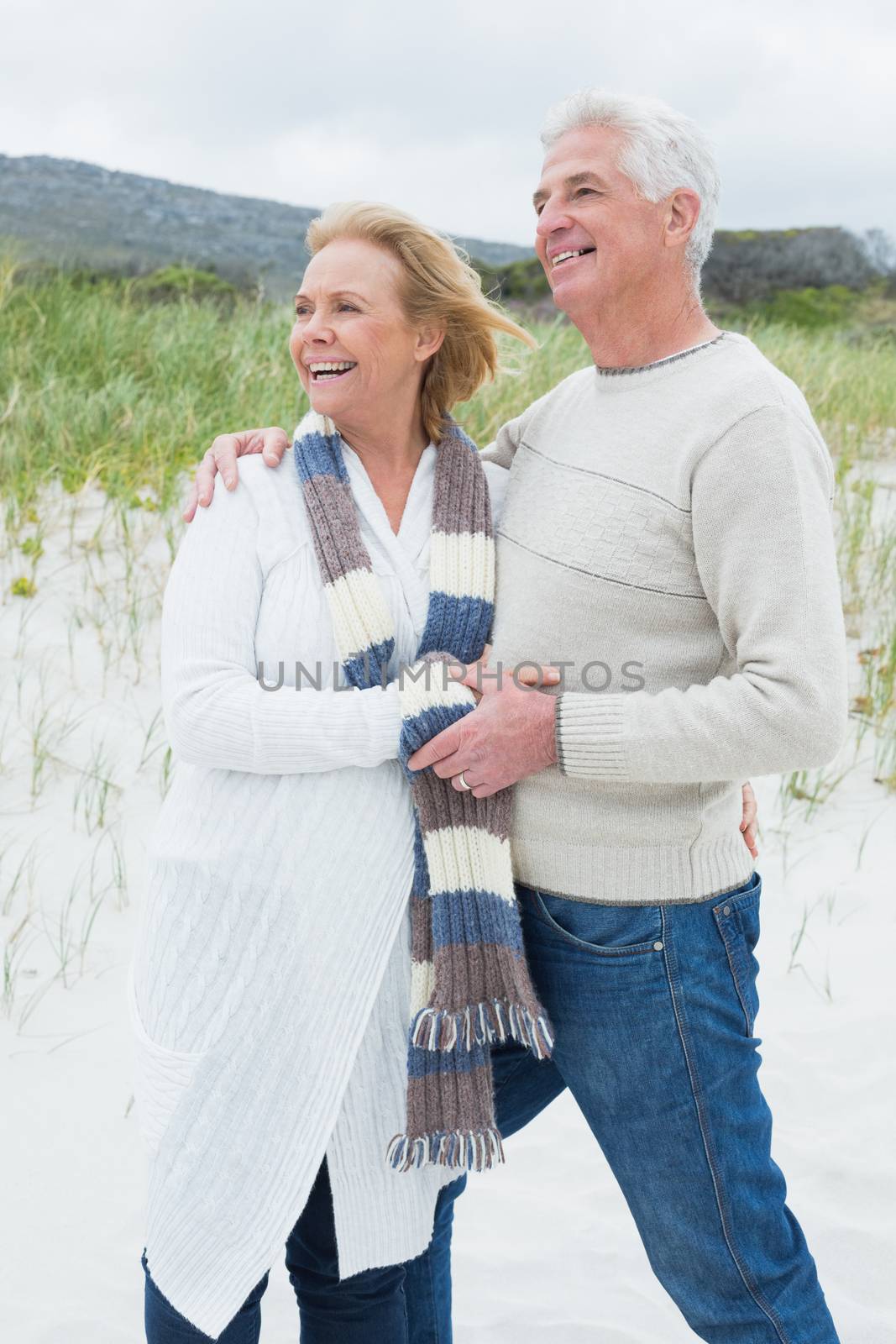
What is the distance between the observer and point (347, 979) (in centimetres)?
167

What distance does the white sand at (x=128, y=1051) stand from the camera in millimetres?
2305

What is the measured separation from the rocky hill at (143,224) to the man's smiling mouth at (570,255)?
5.81 m

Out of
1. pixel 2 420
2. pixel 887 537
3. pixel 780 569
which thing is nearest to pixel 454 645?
pixel 780 569

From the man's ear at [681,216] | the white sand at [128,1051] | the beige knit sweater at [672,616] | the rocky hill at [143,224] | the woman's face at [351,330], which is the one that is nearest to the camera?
the beige knit sweater at [672,616]

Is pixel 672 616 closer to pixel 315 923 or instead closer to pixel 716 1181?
pixel 315 923

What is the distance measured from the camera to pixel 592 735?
1.58m

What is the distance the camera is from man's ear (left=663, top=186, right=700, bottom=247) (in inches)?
68.9

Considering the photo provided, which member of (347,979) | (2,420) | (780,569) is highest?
(2,420)

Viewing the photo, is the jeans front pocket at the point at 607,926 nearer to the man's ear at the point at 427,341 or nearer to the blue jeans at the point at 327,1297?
the blue jeans at the point at 327,1297

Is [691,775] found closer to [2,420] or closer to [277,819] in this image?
[277,819]

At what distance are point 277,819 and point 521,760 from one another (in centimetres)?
38

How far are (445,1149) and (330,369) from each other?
50.3 inches

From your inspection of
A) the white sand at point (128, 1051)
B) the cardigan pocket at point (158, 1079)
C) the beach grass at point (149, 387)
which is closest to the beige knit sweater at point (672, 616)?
the cardigan pocket at point (158, 1079)

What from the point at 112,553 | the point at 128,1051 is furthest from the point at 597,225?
the point at 112,553
